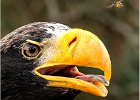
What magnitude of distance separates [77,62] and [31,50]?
1.59 ft

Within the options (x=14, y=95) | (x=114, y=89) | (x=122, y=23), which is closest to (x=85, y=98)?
(x=114, y=89)

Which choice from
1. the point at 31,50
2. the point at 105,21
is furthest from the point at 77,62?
the point at 105,21

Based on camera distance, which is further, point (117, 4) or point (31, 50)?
point (31, 50)

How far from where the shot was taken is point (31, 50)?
5.62 m

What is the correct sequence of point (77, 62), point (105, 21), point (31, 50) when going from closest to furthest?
point (77, 62) < point (31, 50) < point (105, 21)

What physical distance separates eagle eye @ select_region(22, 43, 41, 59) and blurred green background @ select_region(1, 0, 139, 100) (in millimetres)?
5249

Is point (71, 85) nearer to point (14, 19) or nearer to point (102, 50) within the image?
point (102, 50)

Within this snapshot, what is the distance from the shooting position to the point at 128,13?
38.8 ft

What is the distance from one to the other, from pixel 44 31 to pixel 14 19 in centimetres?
595

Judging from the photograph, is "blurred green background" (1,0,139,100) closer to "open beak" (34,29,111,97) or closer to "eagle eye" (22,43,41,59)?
"eagle eye" (22,43,41,59)

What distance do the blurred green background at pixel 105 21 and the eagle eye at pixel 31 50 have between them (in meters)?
5.25

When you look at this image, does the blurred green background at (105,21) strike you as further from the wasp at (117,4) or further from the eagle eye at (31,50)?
the wasp at (117,4)

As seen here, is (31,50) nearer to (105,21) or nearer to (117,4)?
(117,4)

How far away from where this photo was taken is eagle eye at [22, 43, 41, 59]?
5.61 meters
